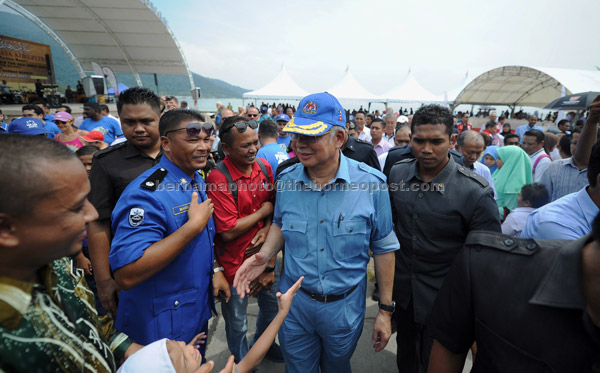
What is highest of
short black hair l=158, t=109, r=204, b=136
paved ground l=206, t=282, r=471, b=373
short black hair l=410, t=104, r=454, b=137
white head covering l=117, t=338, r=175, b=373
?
short black hair l=410, t=104, r=454, b=137

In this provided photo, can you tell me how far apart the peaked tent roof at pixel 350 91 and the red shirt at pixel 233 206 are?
21516 millimetres

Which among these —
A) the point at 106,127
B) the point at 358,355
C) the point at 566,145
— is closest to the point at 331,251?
the point at 358,355

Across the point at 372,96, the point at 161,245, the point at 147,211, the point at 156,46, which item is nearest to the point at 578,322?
the point at 161,245

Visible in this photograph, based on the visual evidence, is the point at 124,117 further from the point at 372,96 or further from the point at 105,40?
the point at 105,40

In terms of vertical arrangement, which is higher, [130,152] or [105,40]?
[105,40]

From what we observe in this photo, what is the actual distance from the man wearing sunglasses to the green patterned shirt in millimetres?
407

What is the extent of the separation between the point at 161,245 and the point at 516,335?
5.48 ft

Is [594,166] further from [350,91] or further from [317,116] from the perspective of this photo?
[350,91]

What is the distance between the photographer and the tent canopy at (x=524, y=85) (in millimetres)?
18703

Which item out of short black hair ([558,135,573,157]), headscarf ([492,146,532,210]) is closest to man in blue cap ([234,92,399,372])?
headscarf ([492,146,532,210])

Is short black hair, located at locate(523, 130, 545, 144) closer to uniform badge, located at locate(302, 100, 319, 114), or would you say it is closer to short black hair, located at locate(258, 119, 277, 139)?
short black hair, located at locate(258, 119, 277, 139)

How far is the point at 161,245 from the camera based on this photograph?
156cm

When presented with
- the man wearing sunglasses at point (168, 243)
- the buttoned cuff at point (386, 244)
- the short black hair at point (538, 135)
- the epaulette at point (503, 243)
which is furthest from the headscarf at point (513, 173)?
the man wearing sunglasses at point (168, 243)

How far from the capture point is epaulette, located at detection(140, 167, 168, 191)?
1647 mm
